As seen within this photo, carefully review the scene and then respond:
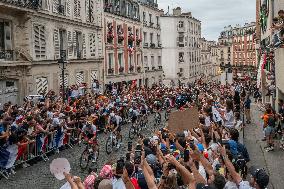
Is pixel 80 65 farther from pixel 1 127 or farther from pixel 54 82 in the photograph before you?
pixel 1 127

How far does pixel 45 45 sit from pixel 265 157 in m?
17.7

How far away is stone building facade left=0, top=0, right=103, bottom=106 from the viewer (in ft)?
79.7

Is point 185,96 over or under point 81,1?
under

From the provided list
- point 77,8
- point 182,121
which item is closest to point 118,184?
point 182,121

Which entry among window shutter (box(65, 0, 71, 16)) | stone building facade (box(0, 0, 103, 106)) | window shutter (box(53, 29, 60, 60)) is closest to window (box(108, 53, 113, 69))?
stone building facade (box(0, 0, 103, 106))

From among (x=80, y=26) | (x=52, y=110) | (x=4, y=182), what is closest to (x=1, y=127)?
(x=4, y=182)

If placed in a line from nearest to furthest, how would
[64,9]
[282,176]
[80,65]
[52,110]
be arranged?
[282,176] < [52,110] < [64,9] < [80,65]

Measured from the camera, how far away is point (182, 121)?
1061cm

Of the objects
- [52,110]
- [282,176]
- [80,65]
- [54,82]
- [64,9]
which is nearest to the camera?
[282,176]

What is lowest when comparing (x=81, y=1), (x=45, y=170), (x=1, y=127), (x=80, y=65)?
(x=45, y=170)

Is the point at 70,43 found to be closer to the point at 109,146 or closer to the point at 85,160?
the point at 109,146

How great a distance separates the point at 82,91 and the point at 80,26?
6789 millimetres

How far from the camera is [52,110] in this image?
1806 centimetres

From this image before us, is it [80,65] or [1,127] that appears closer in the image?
[1,127]
